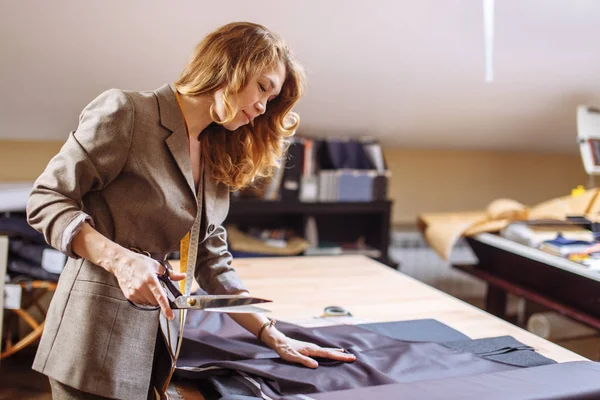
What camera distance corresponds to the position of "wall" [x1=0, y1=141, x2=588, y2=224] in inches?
180

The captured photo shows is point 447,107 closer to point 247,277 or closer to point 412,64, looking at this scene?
point 412,64

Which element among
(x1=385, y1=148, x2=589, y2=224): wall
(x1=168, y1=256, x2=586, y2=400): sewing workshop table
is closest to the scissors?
(x1=168, y1=256, x2=586, y2=400): sewing workshop table

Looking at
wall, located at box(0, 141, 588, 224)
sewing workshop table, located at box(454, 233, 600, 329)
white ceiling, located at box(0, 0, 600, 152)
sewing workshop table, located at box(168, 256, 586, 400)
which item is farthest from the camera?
wall, located at box(0, 141, 588, 224)

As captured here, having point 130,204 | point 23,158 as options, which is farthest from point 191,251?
point 23,158

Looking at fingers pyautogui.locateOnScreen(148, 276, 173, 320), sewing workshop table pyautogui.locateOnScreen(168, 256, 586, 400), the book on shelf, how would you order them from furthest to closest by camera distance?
the book on shelf → sewing workshop table pyautogui.locateOnScreen(168, 256, 586, 400) → fingers pyautogui.locateOnScreen(148, 276, 173, 320)

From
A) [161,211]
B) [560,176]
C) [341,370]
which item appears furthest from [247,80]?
[560,176]

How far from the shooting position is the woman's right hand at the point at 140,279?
1.06m

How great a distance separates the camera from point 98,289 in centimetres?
123

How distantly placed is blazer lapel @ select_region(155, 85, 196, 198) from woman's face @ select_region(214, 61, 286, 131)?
3.4 inches

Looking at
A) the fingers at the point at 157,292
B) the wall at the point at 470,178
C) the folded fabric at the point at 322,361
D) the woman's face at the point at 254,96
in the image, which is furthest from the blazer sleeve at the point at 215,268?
the wall at the point at 470,178

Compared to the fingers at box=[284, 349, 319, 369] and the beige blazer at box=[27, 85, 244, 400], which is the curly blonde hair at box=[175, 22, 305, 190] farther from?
the fingers at box=[284, 349, 319, 369]

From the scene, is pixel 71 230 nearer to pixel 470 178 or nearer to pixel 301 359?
pixel 301 359

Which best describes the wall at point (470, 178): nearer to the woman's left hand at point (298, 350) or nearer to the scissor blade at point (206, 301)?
the woman's left hand at point (298, 350)

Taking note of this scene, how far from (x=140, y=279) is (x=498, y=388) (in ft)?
2.21
